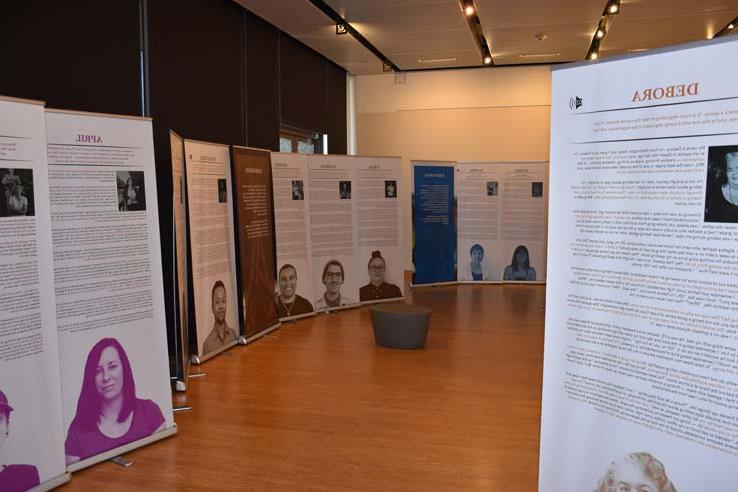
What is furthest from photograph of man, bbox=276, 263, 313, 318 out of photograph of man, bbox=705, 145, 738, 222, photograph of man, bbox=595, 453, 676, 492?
photograph of man, bbox=705, 145, 738, 222

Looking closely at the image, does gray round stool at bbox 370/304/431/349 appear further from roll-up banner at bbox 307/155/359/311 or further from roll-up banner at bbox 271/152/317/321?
roll-up banner at bbox 307/155/359/311

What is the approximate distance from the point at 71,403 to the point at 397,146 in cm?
929

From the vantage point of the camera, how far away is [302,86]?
31.2ft

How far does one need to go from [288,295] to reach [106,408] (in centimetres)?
381

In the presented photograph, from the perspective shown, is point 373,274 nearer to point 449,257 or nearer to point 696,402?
point 449,257

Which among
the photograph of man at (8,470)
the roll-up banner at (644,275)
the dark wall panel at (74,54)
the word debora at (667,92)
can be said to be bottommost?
the photograph of man at (8,470)

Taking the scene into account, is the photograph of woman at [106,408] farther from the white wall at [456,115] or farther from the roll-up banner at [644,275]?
the white wall at [456,115]

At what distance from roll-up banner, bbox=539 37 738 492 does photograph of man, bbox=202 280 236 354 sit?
155 inches

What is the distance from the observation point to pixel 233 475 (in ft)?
11.7

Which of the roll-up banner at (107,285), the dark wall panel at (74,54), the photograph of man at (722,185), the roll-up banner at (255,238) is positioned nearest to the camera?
the photograph of man at (722,185)

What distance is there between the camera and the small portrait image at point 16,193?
307 centimetres

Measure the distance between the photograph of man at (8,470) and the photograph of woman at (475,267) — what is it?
8202 mm

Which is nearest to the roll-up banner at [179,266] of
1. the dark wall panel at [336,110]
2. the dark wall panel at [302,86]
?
the dark wall panel at [302,86]

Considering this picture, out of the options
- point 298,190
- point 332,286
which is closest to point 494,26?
point 298,190
